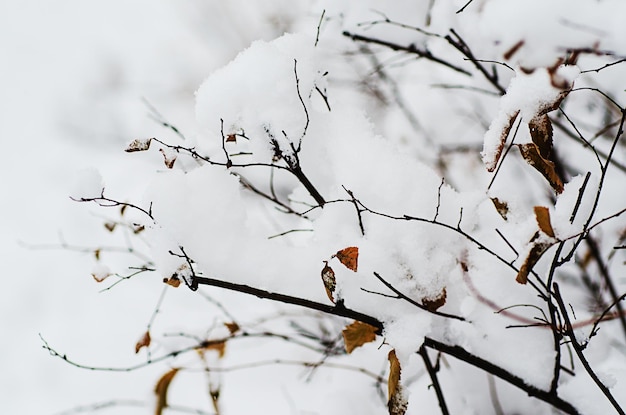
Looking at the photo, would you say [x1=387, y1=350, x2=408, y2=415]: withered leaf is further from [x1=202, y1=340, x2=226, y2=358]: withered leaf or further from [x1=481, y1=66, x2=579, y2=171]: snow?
[x1=202, y1=340, x2=226, y2=358]: withered leaf

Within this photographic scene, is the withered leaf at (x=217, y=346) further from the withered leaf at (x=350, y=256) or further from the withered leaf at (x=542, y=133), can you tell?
the withered leaf at (x=542, y=133)

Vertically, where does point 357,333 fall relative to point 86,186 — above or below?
below

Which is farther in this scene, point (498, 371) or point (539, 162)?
point (498, 371)

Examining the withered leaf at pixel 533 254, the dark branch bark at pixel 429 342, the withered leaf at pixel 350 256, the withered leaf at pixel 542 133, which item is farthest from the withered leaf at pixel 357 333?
the withered leaf at pixel 542 133

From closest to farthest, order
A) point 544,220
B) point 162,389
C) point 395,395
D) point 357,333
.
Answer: point 544,220 → point 395,395 → point 357,333 → point 162,389

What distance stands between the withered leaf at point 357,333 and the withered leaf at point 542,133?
0.39 m

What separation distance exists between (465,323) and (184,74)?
12.9 ft

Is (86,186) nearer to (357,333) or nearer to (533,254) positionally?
(357,333)

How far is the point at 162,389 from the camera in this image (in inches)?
43.1

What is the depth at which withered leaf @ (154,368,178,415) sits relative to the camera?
1084 mm

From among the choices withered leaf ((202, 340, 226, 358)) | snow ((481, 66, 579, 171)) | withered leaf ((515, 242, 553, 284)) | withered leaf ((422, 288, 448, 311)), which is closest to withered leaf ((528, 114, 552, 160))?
snow ((481, 66, 579, 171))

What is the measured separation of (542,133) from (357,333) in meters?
0.43

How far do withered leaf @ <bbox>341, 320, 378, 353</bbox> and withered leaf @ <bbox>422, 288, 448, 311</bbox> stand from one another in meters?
0.10

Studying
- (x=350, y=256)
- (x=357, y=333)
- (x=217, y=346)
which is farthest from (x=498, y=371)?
(x=217, y=346)
